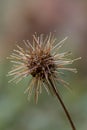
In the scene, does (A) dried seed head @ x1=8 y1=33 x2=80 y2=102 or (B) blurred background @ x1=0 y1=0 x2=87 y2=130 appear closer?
(A) dried seed head @ x1=8 y1=33 x2=80 y2=102

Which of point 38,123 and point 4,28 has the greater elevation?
point 4,28

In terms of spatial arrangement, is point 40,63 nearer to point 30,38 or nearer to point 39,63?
point 39,63

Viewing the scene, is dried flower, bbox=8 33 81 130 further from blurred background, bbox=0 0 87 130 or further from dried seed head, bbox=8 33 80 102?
blurred background, bbox=0 0 87 130

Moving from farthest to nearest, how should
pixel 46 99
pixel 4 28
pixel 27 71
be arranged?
pixel 4 28 < pixel 46 99 < pixel 27 71

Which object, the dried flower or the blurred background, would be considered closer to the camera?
the dried flower

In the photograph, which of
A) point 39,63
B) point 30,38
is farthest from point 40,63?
point 30,38

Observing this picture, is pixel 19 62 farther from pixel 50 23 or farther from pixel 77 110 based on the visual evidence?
pixel 50 23

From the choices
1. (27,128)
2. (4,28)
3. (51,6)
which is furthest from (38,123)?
(51,6)

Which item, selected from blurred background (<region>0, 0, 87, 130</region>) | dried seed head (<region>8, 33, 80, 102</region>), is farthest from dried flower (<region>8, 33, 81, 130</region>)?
blurred background (<region>0, 0, 87, 130</region>)
